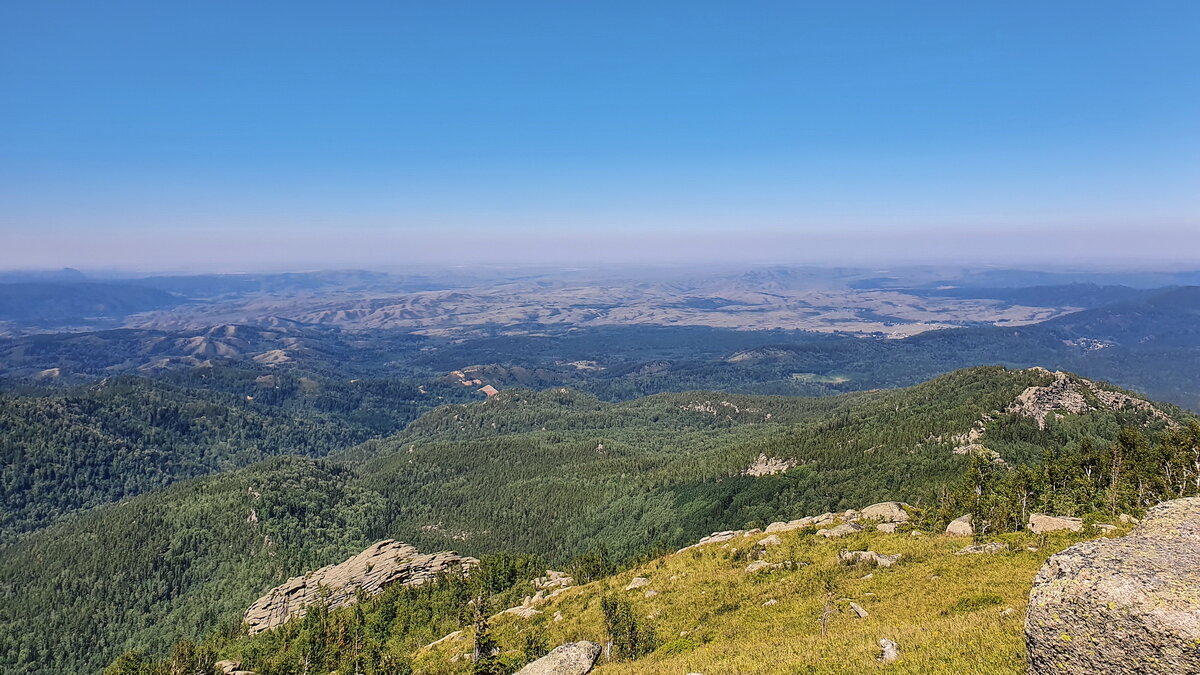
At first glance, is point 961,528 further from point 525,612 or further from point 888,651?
point 525,612

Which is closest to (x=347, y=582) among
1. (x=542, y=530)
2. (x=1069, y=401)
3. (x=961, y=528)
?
(x=542, y=530)

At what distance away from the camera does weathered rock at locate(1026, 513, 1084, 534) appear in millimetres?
53250

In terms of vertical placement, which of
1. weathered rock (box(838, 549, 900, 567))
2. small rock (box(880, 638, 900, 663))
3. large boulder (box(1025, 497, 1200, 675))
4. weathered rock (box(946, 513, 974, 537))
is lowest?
weathered rock (box(946, 513, 974, 537))

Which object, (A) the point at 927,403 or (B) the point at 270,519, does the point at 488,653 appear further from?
(A) the point at 927,403

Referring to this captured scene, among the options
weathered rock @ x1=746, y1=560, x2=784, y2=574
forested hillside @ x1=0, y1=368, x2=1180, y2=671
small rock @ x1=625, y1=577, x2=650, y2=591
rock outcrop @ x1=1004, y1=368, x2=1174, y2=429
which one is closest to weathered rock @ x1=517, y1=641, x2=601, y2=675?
weathered rock @ x1=746, y1=560, x2=784, y2=574

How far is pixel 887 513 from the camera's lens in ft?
263

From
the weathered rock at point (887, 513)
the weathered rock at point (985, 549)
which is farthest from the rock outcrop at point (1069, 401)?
the weathered rock at point (985, 549)

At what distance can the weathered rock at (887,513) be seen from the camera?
76.4m

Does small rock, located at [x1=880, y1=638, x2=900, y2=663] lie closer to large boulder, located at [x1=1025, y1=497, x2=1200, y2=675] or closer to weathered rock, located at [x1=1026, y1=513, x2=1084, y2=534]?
large boulder, located at [x1=1025, y1=497, x2=1200, y2=675]

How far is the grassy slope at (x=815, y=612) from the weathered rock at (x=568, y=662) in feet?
7.19

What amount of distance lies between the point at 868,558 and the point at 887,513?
1212 inches

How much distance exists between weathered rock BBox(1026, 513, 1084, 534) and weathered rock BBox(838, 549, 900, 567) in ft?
50.1

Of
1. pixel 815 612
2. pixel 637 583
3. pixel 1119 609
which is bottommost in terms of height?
pixel 637 583

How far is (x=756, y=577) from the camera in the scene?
5791 cm
